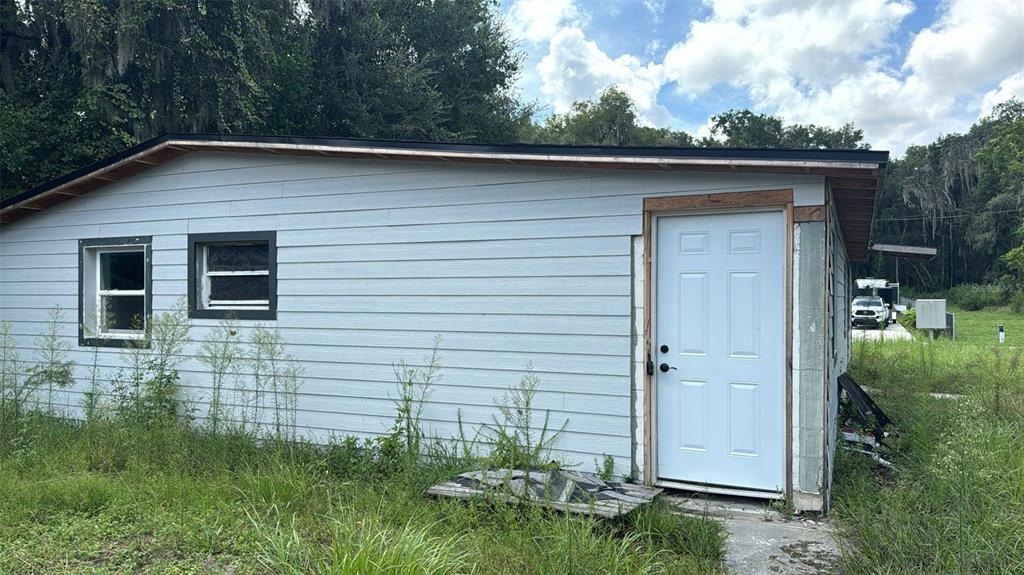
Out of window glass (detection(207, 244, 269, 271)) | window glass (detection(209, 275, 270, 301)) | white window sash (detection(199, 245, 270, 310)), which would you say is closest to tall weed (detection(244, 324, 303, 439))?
white window sash (detection(199, 245, 270, 310))

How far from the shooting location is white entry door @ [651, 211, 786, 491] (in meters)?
5.16

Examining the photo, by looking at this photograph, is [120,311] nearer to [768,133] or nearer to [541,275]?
[541,275]

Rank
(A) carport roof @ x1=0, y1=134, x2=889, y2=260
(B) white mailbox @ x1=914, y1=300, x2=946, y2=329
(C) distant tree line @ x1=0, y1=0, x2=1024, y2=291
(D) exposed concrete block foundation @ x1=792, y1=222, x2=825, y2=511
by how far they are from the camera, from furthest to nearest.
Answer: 1. (B) white mailbox @ x1=914, y1=300, x2=946, y2=329
2. (C) distant tree line @ x1=0, y1=0, x2=1024, y2=291
3. (D) exposed concrete block foundation @ x1=792, y1=222, x2=825, y2=511
4. (A) carport roof @ x1=0, y1=134, x2=889, y2=260

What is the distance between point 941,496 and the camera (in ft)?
15.0

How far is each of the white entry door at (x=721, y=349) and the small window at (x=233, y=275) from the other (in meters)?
3.89

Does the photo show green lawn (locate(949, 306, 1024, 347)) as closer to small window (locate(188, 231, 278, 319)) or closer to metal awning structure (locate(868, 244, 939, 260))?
metal awning structure (locate(868, 244, 939, 260))

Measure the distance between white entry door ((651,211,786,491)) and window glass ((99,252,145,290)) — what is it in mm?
5867

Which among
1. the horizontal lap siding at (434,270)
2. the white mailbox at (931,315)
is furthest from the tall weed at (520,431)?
the white mailbox at (931,315)

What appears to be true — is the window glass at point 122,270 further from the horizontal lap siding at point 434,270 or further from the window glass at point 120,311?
the horizontal lap siding at point 434,270

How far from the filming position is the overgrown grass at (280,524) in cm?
353

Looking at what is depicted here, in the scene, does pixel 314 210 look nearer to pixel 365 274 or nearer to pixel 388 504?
pixel 365 274

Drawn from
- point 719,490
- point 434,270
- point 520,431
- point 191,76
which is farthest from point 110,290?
point 191,76

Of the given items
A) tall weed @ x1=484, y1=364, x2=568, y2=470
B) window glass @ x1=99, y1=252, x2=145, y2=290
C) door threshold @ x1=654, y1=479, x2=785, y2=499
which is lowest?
door threshold @ x1=654, y1=479, x2=785, y2=499

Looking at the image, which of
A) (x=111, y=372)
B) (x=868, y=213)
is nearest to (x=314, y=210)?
(x=111, y=372)
